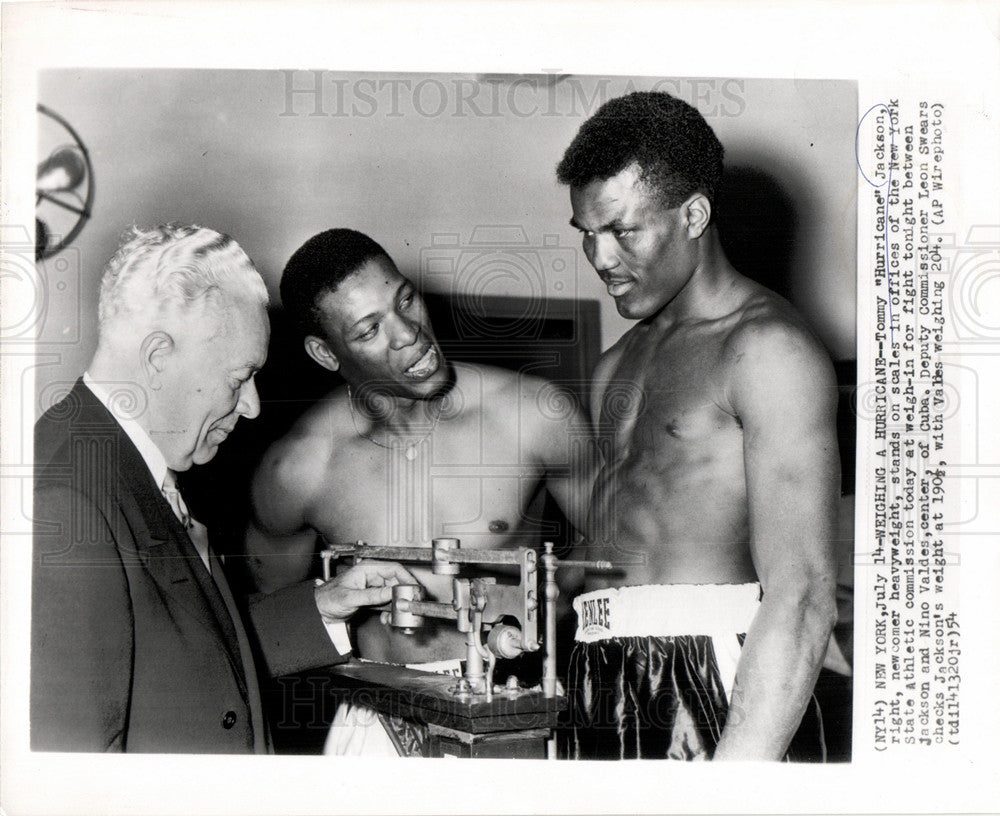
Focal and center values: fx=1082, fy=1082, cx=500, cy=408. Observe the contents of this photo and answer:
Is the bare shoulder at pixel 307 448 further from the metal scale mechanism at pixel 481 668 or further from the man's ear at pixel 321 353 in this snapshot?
the metal scale mechanism at pixel 481 668

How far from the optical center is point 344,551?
2.19 metres

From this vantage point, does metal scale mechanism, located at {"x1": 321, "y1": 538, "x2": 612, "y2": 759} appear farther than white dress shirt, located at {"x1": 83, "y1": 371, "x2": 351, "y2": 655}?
No

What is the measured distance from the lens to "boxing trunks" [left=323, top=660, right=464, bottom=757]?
2.15 metres

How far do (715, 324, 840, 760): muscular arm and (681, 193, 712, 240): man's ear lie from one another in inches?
8.8

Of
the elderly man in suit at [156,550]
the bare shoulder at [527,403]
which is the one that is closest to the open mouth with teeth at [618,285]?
the bare shoulder at [527,403]

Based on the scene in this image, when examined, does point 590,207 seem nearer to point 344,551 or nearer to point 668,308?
point 668,308

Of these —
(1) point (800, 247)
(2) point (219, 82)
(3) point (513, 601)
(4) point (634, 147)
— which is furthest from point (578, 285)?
(2) point (219, 82)

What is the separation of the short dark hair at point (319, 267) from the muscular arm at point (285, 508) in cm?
25

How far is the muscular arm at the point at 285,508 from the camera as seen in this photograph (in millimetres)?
2209

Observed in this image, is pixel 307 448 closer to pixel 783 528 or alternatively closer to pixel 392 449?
pixel 392 449

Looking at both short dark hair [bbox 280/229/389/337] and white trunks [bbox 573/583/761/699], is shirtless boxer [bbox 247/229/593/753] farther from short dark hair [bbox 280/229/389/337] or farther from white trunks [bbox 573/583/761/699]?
white trunks [bbox 573/583/761/699]

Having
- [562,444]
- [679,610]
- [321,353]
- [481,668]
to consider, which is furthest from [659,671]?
[321,353]

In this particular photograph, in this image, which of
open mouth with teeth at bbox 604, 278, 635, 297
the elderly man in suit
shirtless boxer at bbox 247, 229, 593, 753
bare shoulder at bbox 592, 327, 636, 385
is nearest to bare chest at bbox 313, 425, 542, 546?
shirtless boxer at bbox 247, 229, 593, 753

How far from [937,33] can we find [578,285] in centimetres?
88
